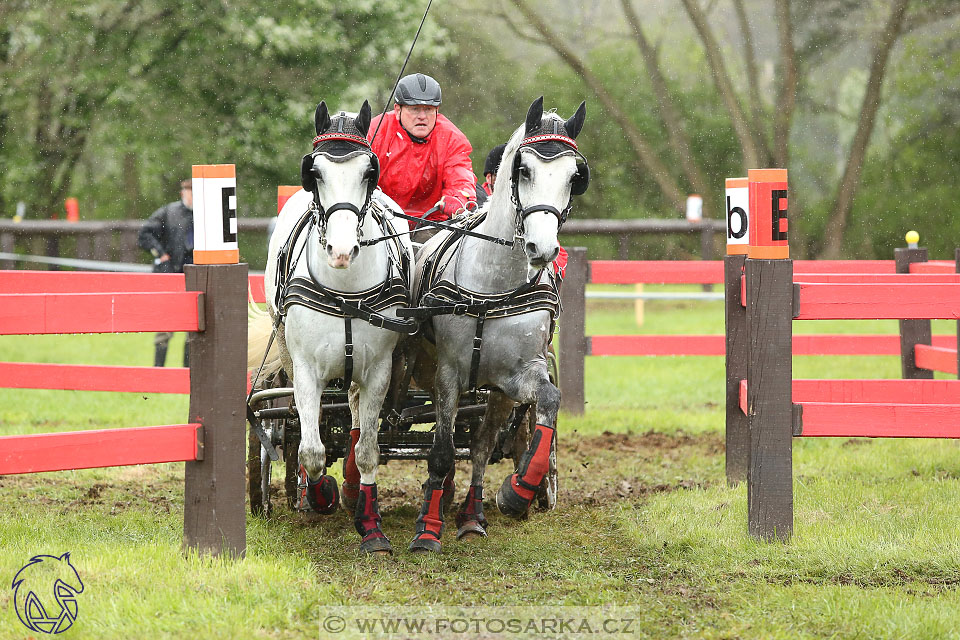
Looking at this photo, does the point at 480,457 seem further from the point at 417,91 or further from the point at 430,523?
the point at 417,91

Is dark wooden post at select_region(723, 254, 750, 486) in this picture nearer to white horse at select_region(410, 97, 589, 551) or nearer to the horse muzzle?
white horse at select_region(410, 97, 589, 551)

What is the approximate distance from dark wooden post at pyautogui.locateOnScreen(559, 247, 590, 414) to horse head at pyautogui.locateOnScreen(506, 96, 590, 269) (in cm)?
427

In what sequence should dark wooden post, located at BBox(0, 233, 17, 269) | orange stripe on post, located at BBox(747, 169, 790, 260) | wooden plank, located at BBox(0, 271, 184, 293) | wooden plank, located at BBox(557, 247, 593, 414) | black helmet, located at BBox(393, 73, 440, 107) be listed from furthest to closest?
dark wooden post, located at BBox(0, 233, 17, 269), wooden plank, located at BBox(557, 247, 593, 414), black helmet, located at BBox(393, 73, 440, 107), wooden plank, located at BBox(0, 271, 184, 293), orange stripe on post, located at BBox(747, 169, 790, 260)

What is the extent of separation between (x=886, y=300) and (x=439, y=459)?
7.05 ft

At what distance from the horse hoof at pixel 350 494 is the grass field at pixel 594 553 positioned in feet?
0.50

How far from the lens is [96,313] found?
413 centimetres

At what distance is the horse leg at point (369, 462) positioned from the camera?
4.85 meters

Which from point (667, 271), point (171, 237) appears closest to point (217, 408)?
point (667, 271)

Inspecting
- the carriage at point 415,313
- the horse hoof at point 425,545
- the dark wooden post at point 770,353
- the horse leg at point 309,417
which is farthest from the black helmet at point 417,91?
the horse hoof at point 425,545

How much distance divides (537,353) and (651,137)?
61.5 ft

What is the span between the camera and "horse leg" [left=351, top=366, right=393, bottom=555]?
4.85 metres

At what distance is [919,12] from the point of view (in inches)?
763

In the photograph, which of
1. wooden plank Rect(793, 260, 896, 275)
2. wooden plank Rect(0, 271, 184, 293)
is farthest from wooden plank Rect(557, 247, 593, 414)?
wooden plank Rect(0, 271, 184, 293)

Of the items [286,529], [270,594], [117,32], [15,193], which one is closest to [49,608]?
[270,594]
